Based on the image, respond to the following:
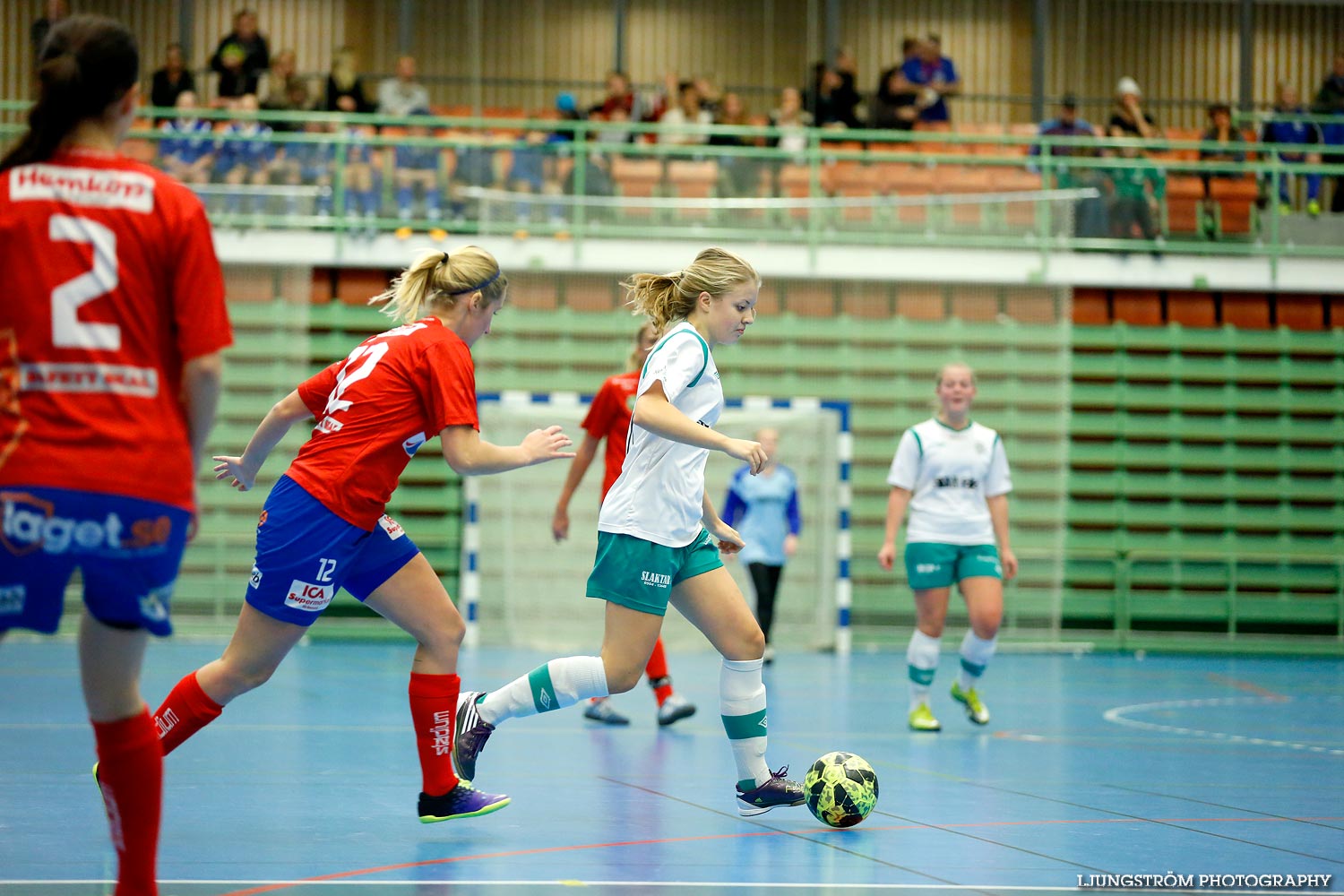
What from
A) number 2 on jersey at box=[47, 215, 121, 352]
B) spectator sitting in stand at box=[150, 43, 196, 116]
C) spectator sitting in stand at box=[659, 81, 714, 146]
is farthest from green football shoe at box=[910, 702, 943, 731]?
spectator sitting in stand at box=[150, 43, 196, 116]

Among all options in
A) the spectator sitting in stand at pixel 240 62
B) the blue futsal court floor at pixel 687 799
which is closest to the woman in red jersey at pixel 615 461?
the blue futsal court floor at pixel 687 799

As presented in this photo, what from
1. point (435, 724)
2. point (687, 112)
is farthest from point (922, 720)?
point (687, 112)

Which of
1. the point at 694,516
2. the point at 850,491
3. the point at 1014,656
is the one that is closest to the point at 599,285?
the point at 850,491

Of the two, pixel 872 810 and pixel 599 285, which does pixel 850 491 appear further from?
pixel 872 810

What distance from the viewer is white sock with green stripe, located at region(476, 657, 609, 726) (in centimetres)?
483

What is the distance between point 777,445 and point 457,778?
9.22 meters

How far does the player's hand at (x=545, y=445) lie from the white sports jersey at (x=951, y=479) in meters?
3.95

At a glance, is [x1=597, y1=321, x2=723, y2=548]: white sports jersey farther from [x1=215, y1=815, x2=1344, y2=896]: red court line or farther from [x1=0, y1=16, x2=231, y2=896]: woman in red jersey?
[x1=0, y1=16, x2=231, y2=896]: woman in red jersey

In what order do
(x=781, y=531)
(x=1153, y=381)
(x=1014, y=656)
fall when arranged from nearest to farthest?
1. (x=781, y=531)
2. (x=1014, y=656)
3. (x=1153, y=381)

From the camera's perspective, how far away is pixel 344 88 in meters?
15.6

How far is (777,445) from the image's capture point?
13.8 metres

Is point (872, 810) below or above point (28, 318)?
below

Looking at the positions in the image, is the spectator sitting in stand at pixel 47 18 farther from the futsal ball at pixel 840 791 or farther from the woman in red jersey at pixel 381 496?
the futsal ball at pixel 840 791

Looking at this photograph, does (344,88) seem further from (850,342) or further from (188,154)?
(850,342)
